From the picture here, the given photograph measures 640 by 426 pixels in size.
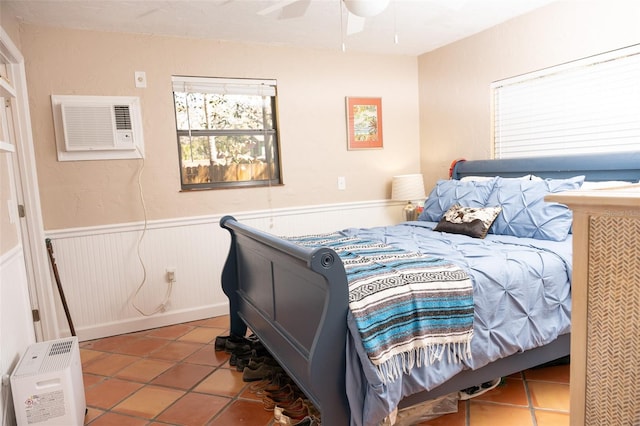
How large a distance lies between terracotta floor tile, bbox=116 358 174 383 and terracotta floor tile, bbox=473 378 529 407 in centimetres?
193

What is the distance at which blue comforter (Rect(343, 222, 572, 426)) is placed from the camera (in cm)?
171

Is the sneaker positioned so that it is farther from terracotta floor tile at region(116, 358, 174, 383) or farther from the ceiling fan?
the ceiling fan

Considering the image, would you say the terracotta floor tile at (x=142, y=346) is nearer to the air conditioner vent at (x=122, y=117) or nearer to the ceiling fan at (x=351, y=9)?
the air conditioner vent at (x=122, y=117)

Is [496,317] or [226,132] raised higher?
[226,132]

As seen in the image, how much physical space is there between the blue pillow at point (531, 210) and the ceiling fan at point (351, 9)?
151 cm

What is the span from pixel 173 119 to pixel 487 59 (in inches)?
108

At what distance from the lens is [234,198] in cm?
381

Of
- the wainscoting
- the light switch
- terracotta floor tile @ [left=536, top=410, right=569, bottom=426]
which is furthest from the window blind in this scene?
terracotta floor tile @ [left=536, top=410, right=569, bottom=426]

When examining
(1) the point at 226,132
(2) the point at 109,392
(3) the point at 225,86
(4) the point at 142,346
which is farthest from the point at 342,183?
(2) the point at 109,392

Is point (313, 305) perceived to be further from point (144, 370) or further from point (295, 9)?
point (295, 9)

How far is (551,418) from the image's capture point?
206cm

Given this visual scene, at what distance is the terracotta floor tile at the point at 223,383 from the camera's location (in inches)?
96.7

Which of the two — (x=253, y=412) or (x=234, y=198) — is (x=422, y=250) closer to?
(x=253, y=412)

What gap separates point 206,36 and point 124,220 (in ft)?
5.45
